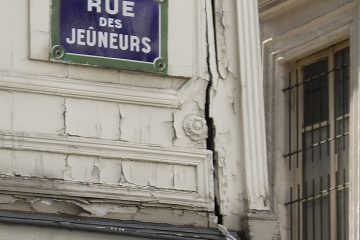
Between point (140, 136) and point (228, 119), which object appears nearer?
point (140, 136)

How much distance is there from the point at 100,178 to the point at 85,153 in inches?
8.0

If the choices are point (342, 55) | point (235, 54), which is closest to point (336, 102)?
point (342, 55)

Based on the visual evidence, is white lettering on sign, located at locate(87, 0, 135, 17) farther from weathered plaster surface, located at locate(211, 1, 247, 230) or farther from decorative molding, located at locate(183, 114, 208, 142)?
decorative molding, located at locate(183, 114, 208, 142)

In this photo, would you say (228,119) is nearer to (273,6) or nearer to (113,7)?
(113,7)

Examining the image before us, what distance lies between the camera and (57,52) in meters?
13.7

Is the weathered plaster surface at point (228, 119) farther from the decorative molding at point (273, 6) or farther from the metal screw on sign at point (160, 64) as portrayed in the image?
the decorative molding at point (273, 6)

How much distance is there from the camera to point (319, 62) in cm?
1770

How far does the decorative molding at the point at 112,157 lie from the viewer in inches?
526

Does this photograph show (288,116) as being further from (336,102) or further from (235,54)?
(235,54)

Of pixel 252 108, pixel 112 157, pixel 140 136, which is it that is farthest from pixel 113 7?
pixel 252 108

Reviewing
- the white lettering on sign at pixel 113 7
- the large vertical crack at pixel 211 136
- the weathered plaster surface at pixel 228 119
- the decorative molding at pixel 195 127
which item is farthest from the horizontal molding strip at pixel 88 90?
the white lettering on sign at pixel 113 7

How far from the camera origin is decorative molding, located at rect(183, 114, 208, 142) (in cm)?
1396

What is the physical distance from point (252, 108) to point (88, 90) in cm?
126

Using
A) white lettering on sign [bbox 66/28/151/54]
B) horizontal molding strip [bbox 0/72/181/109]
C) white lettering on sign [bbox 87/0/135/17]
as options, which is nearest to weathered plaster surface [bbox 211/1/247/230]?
horizontal molding strip [bbox 0/72/181/109]
